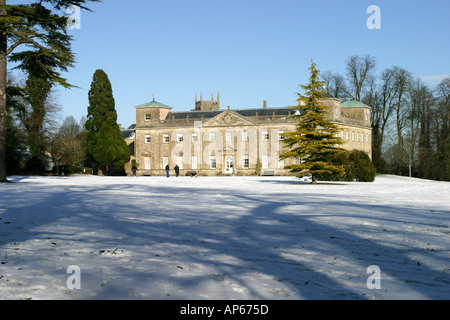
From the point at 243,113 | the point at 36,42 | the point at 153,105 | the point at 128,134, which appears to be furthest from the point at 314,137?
the point at 128,134

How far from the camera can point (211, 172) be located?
59094mm

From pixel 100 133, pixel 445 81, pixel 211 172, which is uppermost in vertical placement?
pixel 445 81

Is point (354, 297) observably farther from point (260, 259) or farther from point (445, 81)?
point (445, 81)

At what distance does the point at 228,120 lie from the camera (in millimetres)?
60062

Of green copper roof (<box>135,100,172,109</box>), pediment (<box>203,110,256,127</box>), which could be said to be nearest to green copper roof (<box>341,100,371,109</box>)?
pediment (<box>203,110,256,127</box>)

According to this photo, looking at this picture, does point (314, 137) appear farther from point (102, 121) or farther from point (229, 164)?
point (229, 164)

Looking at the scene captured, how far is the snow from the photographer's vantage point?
175 inches

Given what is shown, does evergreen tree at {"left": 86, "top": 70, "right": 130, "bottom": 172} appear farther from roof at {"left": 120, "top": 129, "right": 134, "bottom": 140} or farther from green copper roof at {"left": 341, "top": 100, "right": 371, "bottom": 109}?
green copper roof at {"left": 341, "top": 100, "right": 371, "bottom": 109}

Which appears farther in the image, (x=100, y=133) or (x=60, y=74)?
(x=100, y=133)

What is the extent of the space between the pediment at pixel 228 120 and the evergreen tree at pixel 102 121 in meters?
13.3

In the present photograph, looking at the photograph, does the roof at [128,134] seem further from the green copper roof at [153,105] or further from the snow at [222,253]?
the snow at [222,253]

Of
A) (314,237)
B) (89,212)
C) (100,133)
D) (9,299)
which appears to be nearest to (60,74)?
(89,212)

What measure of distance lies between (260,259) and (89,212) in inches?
210
